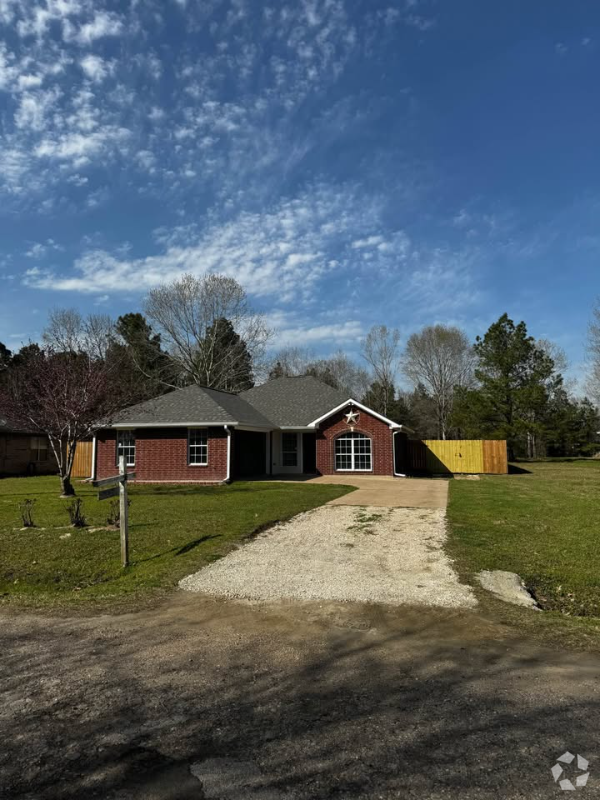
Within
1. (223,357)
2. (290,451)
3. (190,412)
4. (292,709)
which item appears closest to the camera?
(292,709)

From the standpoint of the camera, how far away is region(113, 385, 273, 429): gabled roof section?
73.8 ft

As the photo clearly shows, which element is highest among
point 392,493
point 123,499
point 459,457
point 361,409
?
point 361,409

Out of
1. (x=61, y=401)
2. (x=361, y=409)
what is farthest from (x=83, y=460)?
(x=361, y=409)

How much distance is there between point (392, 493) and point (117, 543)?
10.4 meters

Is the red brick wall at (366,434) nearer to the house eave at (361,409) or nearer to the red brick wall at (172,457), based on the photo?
the house eave at (361,409)

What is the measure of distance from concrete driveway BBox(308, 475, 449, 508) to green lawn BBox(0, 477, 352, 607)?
1168 millimetres

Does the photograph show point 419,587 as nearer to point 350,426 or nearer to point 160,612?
point 160,612

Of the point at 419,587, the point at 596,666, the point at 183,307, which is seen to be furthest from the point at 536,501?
the point at 183,307

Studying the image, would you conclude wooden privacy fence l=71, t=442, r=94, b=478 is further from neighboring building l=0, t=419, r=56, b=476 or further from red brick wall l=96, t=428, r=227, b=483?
red brick wall l=96, t=428, r=227, b=483

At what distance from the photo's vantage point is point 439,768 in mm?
2721

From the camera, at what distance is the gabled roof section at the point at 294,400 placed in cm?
2708

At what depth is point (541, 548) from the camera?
8.53m

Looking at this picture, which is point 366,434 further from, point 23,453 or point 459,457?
point 23,453

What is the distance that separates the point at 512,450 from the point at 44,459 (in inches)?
1189
